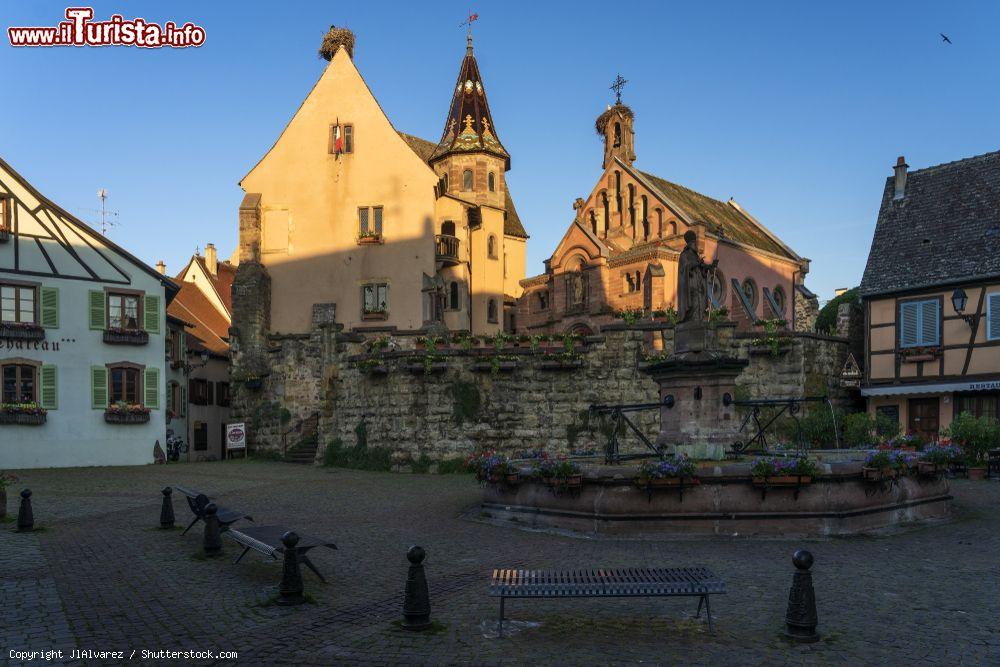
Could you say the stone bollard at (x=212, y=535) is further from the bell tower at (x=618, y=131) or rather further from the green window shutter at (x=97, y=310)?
the bell tower at (x=618, y=131)

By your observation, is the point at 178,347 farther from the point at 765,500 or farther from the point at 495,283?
the point at 765,500

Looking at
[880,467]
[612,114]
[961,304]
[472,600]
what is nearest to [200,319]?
[612,114]

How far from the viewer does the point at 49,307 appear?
1136 inches

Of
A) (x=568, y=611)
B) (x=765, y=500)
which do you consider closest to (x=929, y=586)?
(x=765, y=500)

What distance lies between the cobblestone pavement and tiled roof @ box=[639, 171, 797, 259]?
33144mm

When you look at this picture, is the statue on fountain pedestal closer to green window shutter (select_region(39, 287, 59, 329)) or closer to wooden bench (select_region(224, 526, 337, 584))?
wooden bench (select_region(224, 526, 337, 584))

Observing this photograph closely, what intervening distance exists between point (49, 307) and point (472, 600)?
2600cm

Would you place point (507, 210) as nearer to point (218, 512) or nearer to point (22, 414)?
point (22, 414)

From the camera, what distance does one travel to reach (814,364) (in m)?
24.2

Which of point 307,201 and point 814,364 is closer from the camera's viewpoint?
point 814,364

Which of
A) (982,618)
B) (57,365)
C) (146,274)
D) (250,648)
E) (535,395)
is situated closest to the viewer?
(250,648)

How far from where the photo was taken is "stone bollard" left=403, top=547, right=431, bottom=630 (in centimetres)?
726

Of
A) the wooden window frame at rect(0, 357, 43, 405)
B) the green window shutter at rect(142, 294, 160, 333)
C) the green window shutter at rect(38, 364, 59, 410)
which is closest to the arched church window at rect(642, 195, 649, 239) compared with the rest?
the green window shutter at rect(142, 294, 160, 333)

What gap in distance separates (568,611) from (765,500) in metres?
4.90
